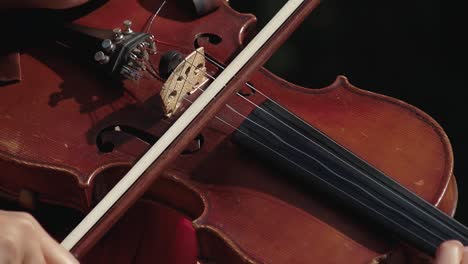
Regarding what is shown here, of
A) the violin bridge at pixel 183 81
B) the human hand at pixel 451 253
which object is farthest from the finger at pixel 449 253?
the violin bridge at pixel 183 81

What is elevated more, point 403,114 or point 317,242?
point 403,114

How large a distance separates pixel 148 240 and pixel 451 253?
0.51 m

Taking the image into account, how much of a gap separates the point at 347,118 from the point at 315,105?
0.05 metres

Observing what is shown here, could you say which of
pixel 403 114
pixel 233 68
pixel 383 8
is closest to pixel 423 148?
pixel 403 114

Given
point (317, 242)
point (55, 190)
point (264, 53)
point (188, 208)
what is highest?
point (264, 53)

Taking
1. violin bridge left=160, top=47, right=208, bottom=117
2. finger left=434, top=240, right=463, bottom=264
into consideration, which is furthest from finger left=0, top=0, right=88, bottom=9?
finger left=434, top=240, right=463, bottom=264

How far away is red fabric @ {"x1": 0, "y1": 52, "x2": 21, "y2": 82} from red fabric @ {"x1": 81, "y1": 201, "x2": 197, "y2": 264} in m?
0.28

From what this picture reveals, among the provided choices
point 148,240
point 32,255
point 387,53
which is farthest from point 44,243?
point 387,53

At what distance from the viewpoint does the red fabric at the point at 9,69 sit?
1105 mm

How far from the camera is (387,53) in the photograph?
5.62ft

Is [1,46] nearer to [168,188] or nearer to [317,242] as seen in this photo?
[168,188]

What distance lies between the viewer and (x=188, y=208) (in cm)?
106

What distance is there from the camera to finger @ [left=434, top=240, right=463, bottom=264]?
2.93 feet

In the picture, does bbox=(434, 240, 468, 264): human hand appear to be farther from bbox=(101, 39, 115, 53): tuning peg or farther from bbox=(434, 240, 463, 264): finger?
bbox=(101, 39, 115, 53): tuning peg
